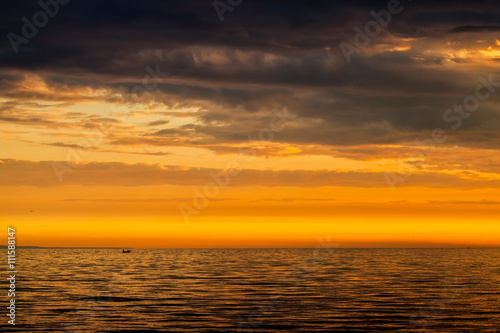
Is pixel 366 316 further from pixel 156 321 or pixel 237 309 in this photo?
pixel 156 321

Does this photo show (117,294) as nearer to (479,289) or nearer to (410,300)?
(410,300)

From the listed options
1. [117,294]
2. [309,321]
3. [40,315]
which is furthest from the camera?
[117,294]

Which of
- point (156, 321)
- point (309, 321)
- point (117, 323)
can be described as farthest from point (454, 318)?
point (117, 323)

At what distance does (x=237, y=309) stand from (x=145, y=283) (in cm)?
3519

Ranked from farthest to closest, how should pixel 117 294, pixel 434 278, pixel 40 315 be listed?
pixel 434 278 → pixel 117 294 → pixel 40 315

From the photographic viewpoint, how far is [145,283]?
92.8 meters

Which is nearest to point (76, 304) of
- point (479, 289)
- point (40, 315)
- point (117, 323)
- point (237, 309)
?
point (40, 315)

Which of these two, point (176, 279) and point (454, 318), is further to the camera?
point (176, 279)

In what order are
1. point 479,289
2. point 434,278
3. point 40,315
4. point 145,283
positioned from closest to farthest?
point 40,315
point 479,289
point 145,283
point 434,278

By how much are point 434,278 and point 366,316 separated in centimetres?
4771

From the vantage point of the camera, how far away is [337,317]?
185ft

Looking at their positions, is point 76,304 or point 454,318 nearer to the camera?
point 454,318

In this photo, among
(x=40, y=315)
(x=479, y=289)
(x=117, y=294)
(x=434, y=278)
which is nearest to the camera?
(x=40, y=315)

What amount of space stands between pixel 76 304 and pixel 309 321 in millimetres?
28330
